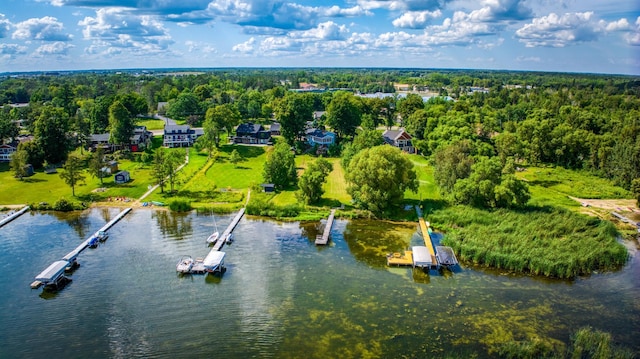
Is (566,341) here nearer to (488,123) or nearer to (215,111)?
(488,123)

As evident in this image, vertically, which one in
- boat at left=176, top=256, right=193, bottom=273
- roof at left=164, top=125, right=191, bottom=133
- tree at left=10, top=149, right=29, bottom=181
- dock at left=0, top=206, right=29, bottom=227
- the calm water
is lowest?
the calm water

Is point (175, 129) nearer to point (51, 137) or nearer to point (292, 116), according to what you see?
point (51, 137)

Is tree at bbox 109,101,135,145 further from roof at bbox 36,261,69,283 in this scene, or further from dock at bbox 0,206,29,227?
roof at bbox 36,261,69,283

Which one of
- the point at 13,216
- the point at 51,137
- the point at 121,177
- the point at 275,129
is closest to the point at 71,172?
the point at 121,177

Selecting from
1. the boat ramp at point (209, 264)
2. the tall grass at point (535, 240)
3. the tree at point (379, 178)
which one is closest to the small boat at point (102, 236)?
the boat ramp at point (209, 264)

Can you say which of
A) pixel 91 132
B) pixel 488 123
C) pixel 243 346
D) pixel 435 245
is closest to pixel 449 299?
pixel 435 245

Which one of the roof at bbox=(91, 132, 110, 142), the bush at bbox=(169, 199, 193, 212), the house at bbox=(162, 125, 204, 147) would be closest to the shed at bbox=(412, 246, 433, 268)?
the bush at bbox=(169, 199, 193, 212)

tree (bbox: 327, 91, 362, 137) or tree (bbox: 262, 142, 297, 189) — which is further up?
tree (bbox: 327, 91, 362, 137)
